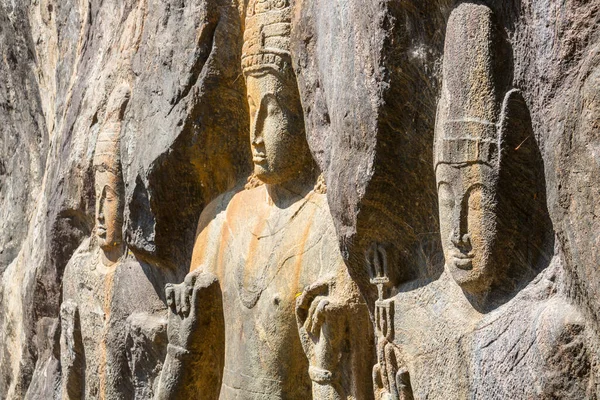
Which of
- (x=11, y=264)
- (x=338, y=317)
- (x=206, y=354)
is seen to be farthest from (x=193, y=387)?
(x=11, y=264)

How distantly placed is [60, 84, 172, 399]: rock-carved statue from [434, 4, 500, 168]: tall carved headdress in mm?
1772

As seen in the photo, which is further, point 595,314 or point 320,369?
point 320,369

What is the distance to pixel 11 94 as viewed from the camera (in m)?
6.18

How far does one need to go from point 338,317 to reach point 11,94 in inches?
121

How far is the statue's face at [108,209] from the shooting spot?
15.7 ft

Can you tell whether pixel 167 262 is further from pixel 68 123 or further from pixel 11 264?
pixel 11 264

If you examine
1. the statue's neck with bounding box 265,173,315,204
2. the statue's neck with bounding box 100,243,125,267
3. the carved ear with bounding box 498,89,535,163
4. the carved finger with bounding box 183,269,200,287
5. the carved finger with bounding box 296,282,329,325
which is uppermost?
the statue's neck with bounding box 100,243,125,267

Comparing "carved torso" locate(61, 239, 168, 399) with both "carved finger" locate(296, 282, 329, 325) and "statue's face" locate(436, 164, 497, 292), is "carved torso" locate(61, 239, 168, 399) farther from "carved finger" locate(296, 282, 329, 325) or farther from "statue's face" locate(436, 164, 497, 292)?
"statue's face" locate(436, 164, 497, 292)

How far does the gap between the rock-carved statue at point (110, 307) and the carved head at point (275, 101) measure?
0.88 m

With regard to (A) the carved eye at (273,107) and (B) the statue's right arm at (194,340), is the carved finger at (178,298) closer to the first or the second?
(B) the statue's right arm at (194,340)

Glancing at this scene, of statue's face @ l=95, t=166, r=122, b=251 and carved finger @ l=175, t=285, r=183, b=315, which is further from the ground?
statue's face @ l=95, t=166, r=122, b=251

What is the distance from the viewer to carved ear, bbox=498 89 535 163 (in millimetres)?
2998

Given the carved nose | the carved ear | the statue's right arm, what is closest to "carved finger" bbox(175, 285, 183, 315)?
the statue's right arm

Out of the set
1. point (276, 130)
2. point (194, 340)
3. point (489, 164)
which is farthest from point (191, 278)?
point (489, 164)
